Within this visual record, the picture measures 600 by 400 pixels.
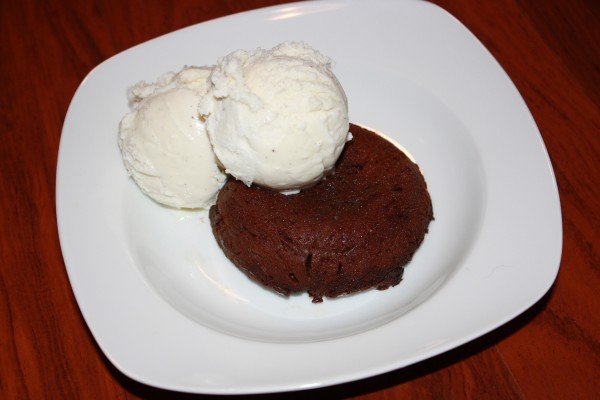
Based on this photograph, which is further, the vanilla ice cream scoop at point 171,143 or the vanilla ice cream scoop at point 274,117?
the vanilla ice cream scoop at point 171,143

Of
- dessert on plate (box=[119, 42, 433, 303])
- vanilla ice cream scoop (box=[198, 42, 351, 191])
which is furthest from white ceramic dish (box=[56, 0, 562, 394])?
vanilla ice cream scoop (box=[198, 42, 351, 191])

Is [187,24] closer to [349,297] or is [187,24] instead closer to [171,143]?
[171,143]

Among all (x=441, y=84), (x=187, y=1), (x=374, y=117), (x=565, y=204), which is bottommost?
(x=565, y=204)

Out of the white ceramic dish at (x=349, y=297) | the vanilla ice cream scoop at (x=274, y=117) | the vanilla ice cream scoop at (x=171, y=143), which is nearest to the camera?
the white ceramic dish at (x=349, y=297)

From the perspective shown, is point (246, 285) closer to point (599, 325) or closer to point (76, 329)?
point (76, 329)

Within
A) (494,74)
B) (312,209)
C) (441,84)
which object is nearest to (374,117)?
(441,84)

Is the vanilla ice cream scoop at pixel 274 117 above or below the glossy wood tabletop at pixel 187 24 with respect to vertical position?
above

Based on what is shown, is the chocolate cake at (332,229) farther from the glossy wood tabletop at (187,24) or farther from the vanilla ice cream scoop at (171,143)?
the glossy wood tabletop at (187,24)

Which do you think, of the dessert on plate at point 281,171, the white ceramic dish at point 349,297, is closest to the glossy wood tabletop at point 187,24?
the white ceramic dish at point 349,297
